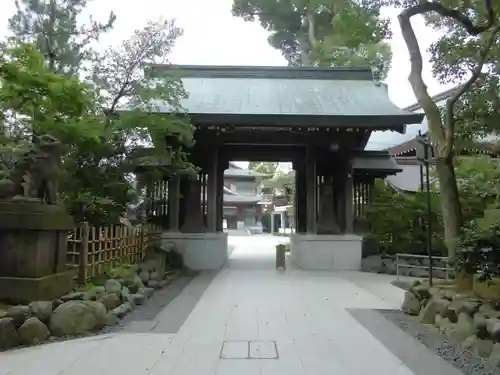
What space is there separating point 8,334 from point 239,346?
2.19 meters

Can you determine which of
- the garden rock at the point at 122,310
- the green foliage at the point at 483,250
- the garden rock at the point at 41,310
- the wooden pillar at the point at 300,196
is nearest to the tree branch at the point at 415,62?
the green foliage at the point at 483,250

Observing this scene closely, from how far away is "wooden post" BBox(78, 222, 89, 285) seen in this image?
662 cm

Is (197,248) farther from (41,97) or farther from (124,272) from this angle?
(41,97)

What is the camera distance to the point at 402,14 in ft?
21.7

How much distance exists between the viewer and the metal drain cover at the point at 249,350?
416 centimetres

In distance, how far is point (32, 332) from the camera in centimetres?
455

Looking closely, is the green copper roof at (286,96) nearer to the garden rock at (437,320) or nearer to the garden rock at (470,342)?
the garden rock at (437,320)

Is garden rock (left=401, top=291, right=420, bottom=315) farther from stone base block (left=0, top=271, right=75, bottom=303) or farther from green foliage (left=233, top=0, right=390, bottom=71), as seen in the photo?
green foliage (left=233, top=0, right=390, bottom=71)

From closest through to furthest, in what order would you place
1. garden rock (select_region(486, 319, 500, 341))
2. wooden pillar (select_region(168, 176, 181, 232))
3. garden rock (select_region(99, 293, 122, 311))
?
garden rock (select_region(486, 319, 500, 341)), garden rock (select_region(99, 293, 122, 311)), wooden pillar (select_region(168, 176, 181, 232))

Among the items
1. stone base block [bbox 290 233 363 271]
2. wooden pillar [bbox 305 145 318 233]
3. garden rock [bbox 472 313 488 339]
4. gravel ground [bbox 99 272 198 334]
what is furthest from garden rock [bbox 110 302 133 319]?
wooden pillar [bbox 305 145 318 233]

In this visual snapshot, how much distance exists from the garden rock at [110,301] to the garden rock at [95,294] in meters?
0.05

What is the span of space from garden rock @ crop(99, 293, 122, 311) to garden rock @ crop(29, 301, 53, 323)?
90cm

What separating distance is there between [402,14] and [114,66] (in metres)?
5.29

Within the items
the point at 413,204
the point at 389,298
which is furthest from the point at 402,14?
the point at 413,204
